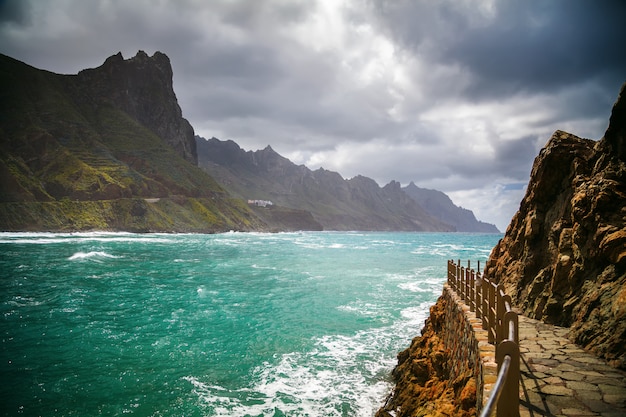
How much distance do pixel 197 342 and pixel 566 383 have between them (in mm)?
13772

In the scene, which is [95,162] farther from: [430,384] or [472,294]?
[472,294]

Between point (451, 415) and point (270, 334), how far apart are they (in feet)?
35.4

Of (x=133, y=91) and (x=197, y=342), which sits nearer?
(x=197, y=342)

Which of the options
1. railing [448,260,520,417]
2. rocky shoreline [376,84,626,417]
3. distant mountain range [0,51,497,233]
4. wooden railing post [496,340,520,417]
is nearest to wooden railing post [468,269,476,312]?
railing [448,260,520,417]

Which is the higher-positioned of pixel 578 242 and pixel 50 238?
pixel 578 242

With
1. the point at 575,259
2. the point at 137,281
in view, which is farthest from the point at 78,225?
the point at 575,259

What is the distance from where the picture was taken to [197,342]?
48.2ft

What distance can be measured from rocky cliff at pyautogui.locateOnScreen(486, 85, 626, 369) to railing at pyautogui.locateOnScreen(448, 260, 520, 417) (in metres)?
2.19

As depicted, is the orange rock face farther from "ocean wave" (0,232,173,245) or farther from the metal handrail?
"ocean wave" (0,232,173,245)

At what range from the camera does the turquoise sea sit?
10.1m

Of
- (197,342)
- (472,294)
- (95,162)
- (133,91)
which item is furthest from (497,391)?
(133,91)

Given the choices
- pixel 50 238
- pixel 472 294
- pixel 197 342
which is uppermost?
pixel 472 294

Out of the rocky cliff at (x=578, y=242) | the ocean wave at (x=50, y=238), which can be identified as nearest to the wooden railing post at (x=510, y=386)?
the rocky cliff at (x=578, y=242)

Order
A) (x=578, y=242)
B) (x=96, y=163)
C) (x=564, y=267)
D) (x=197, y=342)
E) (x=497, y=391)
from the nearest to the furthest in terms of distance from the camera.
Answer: (x=497, y=391) → (x=578, y=242) → (x=564, y=267) → (x=197, y=342) → (x=96, y=163)
